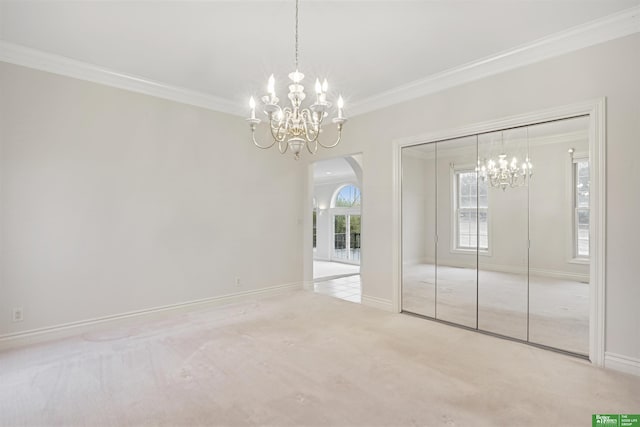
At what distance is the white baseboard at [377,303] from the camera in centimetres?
442

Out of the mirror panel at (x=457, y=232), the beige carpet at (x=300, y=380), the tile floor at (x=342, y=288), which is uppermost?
the mirror panel at (x=457, y=232)

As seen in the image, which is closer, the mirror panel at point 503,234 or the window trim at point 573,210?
the window trim at point 573,210

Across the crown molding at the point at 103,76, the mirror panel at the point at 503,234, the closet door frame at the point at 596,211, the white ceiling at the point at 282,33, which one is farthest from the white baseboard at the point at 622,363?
the crown molding at the point at 103,76

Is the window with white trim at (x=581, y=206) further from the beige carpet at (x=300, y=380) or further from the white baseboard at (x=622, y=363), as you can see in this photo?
the beige carpet at (x=300, y=380)

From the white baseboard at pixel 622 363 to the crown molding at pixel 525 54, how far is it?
267 centimetres

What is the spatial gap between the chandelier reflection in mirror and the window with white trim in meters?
0.39

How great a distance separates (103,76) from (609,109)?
16.5 ft

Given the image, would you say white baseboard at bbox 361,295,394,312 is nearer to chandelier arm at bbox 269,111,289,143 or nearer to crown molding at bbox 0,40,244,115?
chandelier arm at bbox 269,111,289,143

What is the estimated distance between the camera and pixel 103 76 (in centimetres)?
368

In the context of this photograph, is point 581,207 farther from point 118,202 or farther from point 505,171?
point 118,202

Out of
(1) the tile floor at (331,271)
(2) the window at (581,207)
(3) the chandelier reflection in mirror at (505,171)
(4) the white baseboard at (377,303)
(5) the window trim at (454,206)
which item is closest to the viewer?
(2) the window at (581,207)

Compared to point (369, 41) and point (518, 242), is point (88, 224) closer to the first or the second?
point (369, 41)

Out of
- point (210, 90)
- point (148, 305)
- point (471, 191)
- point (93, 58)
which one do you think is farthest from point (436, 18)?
point (148, 305)

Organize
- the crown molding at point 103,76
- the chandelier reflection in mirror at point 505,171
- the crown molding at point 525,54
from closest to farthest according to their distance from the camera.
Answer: the crown molding at point 525,54, the crown molding at point 103,76, the chandelier reflection in mirror at point 505,171
